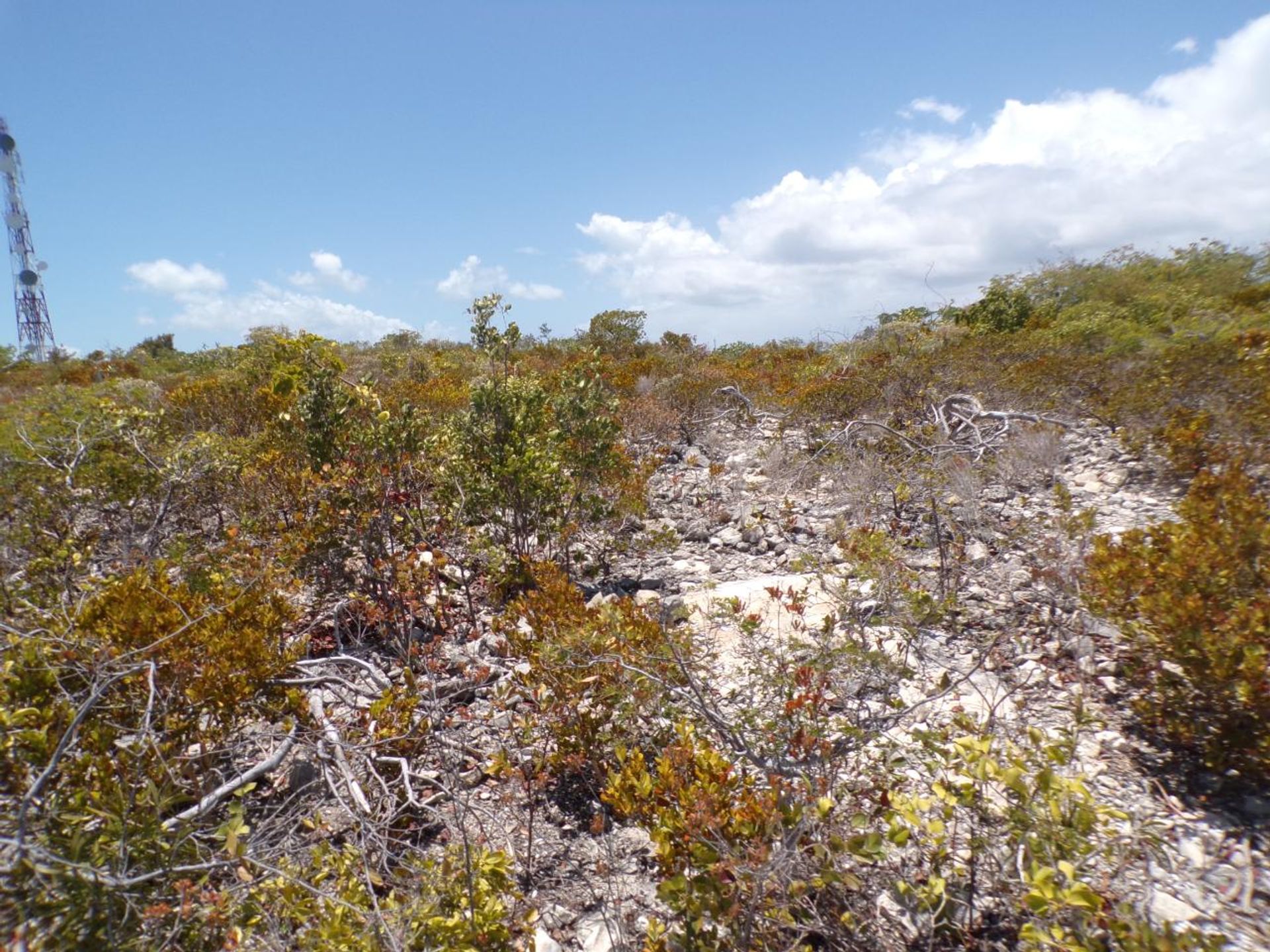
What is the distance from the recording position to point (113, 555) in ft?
16.8

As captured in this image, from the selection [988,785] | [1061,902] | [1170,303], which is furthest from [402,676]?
[1170,303]

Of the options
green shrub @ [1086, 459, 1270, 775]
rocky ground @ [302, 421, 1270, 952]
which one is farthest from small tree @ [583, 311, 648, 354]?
green shrub @ [1086, 459, 1270, 775]

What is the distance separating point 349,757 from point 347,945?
1.05 meters

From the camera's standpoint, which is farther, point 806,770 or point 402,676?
point 402,676

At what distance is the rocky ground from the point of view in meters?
2.17

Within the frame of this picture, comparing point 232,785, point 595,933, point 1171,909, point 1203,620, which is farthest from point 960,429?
point 232,785

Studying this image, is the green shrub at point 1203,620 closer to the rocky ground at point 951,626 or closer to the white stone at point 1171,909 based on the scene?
the rocky ground at point 951,626

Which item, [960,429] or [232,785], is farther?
[960,429]

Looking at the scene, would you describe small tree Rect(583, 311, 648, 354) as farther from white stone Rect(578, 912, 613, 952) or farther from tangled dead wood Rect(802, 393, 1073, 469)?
white stone Rect(578, 912, 613, 952)

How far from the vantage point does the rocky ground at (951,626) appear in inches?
85.4

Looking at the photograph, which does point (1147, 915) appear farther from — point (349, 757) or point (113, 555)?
point (113, 555)

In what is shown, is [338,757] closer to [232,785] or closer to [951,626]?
[232,785]

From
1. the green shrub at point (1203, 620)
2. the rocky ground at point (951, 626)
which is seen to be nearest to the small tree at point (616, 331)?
the rocky ground at point (951, 626)

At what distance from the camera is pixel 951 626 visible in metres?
3.68
